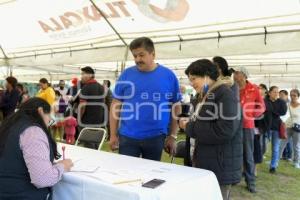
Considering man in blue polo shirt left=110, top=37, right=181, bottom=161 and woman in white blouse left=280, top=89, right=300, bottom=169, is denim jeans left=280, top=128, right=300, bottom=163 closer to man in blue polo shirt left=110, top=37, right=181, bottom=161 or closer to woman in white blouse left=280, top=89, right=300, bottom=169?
woman in white blouse left=280, top=89, right=300, bottom=169

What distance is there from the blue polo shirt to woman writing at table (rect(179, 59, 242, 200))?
19.0 inches

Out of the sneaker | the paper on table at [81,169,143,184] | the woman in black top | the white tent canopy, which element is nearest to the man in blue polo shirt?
the paper on table at [81,169,143,184]

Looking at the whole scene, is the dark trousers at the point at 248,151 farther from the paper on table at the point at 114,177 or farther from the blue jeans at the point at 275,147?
the paper on table at the point at 114,177

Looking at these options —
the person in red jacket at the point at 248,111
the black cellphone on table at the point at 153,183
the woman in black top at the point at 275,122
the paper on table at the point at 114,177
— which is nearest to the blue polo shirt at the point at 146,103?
the paper on table at the point at 114,177

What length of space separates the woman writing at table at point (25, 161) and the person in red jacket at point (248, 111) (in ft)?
8.36

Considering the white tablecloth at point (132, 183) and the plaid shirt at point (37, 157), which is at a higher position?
the plaid shirt at point (37, 157)

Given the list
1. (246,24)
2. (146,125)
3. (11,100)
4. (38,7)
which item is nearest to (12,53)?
(11,100)

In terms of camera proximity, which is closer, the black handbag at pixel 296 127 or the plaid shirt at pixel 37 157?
the plaid shirt at pixel 37 157

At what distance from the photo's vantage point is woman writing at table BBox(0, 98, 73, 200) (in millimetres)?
1641

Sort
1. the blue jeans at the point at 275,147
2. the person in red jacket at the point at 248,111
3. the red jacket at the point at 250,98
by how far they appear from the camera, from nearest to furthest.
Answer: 1. the person in red jacket at the point at 248,111
2. the red jacket at the point at 250,98
3. the blue jeans at the point at 275,147

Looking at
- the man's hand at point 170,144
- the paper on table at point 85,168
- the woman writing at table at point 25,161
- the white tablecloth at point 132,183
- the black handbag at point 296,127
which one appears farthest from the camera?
the black handbag at point 296,127

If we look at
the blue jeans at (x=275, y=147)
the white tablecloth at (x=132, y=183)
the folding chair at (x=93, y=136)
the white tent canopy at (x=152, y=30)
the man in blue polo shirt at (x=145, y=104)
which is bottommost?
the blue jeans at (x=275, y=147)

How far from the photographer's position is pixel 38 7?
17.5 ft

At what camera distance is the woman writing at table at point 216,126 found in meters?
1.91
